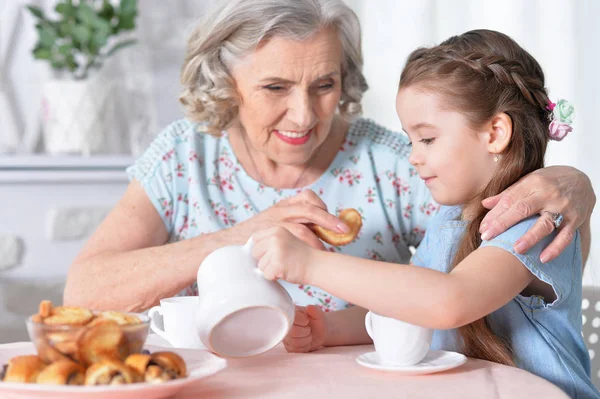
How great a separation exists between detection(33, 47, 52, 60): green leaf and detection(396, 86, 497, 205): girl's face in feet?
4.99

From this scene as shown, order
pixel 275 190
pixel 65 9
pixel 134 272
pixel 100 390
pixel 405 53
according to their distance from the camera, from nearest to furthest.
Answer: pixel 100 390, pixel 134 272, pixel 275 190, pixel 65 9, pixel 405 53

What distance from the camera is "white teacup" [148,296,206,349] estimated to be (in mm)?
1187

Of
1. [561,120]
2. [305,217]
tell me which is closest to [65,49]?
[305,217]

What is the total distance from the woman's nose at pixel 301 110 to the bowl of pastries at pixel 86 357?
85 cm

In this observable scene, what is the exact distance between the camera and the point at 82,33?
2533mm

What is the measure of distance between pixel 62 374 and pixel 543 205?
0.76 meters

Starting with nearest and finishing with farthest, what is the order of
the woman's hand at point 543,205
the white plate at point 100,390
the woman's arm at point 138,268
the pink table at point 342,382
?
the white plate at point 100,390, the pink table at point 342,382, the woman's hand at point 543,205, the woman's arm at point 138,268

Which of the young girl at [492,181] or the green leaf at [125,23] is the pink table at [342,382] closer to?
the young girl at [492,181]

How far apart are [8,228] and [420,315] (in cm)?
176

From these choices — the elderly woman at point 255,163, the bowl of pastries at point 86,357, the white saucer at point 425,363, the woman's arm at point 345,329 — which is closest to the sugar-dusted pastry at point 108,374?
the bowl of pastries at point 86,357

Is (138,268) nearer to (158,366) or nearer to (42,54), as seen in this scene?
(158,366)

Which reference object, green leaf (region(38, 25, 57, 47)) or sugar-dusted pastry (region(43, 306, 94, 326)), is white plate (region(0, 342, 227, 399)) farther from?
green leaf (region(38, 25, 57, 47))

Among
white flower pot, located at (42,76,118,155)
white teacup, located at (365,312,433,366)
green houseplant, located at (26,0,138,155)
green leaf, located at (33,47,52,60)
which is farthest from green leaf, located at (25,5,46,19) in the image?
white teacup, located at (365,312,433,366)

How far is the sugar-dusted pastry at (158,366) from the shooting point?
88cm
